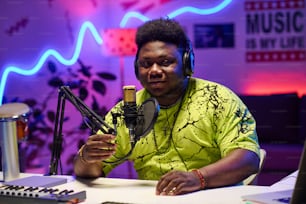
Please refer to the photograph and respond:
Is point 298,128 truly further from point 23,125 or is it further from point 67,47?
point 23,125

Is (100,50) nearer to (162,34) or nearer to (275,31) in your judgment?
(275,31)

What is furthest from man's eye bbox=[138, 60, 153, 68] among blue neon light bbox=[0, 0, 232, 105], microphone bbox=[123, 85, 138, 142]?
blue neon light bbox=[0, 0, 232, 105]

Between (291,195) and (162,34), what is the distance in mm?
718

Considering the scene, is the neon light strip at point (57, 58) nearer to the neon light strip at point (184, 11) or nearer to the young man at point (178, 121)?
the neon light strip at point (184, 11)

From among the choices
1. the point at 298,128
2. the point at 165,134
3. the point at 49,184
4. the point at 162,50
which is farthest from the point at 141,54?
the point at 298,128

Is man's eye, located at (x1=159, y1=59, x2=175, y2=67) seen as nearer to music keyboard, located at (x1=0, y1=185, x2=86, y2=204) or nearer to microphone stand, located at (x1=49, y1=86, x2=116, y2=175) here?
microphone stand, located at (x1=49, y1=86, x2=116, y2=175)

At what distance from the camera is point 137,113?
134cm

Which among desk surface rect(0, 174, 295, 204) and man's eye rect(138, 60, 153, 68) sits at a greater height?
man's eye rect(138, 60, 153, 68)

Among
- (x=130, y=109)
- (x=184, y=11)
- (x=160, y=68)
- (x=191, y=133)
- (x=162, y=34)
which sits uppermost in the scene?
(x=184, y=11)

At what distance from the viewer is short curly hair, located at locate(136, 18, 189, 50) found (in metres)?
1.67

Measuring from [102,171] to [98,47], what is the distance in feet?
8.35

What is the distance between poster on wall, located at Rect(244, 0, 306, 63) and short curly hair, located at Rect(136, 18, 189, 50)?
Result: 2398 millimetres

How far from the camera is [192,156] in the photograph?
5.35 feet

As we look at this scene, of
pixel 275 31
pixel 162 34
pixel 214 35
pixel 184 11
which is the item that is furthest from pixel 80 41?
pixel 162 34
